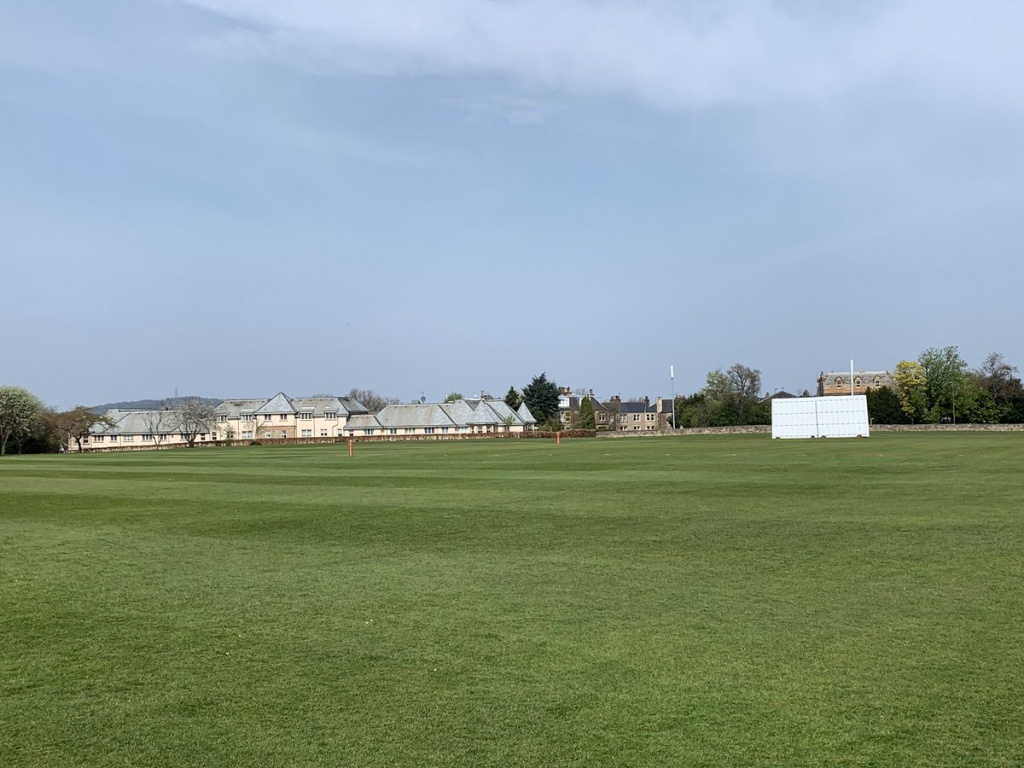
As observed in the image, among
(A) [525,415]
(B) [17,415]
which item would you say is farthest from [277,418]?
(B) [17,415]

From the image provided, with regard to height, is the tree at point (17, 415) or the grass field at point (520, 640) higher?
the tree at point (17, 415)

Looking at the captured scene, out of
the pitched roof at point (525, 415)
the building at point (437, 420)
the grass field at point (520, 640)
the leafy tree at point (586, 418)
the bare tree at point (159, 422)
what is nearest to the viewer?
the grass field at point (520, 640)

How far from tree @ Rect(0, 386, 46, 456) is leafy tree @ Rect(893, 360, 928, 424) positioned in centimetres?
10106

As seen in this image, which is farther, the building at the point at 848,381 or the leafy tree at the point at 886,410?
the building at the point at 848,381

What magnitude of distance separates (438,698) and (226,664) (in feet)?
6.11

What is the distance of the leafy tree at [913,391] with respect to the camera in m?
112

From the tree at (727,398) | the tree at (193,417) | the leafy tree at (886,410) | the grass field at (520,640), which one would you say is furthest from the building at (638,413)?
the grass field at (520,640)

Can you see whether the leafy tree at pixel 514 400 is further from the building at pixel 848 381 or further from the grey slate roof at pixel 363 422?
the building at pixel 848 381

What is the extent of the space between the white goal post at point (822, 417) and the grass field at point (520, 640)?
51.1 meters

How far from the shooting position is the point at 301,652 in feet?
22.3

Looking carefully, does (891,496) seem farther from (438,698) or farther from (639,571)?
(438,698)

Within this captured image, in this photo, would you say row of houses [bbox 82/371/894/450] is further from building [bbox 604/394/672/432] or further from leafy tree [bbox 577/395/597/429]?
building [bbox 604/394/672/432]

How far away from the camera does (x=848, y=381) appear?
177m

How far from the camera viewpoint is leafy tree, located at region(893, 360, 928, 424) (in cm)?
11157
